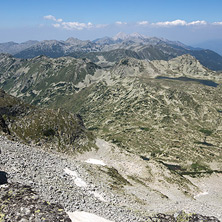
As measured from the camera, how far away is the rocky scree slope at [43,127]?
136 meters

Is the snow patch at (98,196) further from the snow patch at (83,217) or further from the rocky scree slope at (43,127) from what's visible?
the rocky scree slope at (43,127)

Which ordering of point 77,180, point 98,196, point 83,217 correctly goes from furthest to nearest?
1. point 77,180
2. point 98,196
3. point 83,217

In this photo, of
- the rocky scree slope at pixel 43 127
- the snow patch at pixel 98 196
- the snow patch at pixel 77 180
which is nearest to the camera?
the snow patch at pixel 98 196

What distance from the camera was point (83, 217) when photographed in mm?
35906

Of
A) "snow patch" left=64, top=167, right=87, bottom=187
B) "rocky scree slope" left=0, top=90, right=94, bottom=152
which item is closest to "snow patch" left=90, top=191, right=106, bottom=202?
"snow patch" left=64, top=167, right=87, bottom=187

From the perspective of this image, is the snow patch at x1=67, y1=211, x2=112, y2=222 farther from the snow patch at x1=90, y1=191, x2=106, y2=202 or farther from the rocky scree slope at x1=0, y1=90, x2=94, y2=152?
the rocky scree slope at x1=0, y1=90, x2=94, y2=152

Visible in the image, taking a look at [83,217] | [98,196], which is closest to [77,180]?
[98,196]

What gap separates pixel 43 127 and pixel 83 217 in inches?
4722

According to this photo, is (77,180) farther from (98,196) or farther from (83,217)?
(83,217)

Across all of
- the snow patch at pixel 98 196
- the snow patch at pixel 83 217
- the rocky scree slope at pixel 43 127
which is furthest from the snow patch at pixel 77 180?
the rocky scree slope at pixel 43 127

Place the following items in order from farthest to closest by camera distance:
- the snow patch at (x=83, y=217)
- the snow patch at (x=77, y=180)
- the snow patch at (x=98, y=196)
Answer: the snow patch at (x=77, y=180) < the snow patch at (x=98, y=196) < the snow patch at (x=83, y=217)

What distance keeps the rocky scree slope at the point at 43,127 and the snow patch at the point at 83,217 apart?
101 meters

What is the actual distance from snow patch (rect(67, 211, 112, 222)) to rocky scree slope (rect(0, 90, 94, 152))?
101116mm

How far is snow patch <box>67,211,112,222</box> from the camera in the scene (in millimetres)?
34569
